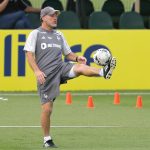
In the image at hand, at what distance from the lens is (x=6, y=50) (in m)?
22.1

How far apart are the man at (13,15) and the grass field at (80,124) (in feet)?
6.59

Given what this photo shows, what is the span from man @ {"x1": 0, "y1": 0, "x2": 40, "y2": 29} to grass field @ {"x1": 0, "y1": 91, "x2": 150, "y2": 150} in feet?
6.59

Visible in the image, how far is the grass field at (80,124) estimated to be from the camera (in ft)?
44.4

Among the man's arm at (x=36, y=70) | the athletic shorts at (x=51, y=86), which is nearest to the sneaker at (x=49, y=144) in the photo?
the athletic shorts at (x=51, y=86)

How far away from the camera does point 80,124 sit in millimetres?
16031

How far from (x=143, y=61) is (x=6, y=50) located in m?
3.22

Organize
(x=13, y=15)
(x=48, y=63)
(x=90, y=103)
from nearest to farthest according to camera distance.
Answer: (x=48, y=63) < (x=90, y=103) < (x=13, y=15)

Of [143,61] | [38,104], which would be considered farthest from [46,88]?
[143,61]

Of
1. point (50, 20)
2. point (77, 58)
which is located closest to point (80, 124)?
point (77, 58)

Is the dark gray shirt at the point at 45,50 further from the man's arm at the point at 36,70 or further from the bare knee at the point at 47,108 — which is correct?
the bare knee at the point at 47,108

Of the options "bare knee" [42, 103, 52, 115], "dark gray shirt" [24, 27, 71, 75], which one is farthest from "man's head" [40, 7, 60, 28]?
"bare knee" [42, 103, 52, 115]

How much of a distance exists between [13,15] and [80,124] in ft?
24.9

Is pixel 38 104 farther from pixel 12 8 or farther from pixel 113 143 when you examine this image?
pixel 113 143

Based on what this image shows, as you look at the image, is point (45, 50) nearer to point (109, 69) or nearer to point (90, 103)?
point (109, 69)
